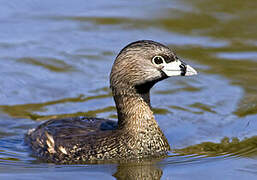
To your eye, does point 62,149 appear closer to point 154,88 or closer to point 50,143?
point 50,143

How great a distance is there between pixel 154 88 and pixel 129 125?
3.54m

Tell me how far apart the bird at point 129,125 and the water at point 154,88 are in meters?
0.24

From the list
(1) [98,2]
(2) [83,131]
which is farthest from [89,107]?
(1) [98,2]

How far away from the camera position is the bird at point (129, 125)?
10.0 m

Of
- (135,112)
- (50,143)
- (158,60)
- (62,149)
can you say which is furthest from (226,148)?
(50,143)

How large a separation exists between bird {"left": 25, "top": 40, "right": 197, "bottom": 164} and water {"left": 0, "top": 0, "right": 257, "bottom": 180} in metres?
0.24

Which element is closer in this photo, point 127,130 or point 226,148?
point 127,130

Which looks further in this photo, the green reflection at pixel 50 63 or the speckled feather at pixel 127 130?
the green reflection at pixel 50 63

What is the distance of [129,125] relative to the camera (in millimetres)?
10406

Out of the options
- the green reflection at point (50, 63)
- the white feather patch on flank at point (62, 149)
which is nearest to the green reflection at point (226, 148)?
the white feather patch on flank at point (62, 149)

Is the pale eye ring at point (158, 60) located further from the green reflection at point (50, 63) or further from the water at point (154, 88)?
→ the green reflection at point (50, 63)

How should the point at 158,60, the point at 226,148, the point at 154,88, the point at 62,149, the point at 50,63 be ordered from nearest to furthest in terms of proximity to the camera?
the point at 158,60, the point at 62,149, the point at 226,148, the point at 154,88, the point at 50,63

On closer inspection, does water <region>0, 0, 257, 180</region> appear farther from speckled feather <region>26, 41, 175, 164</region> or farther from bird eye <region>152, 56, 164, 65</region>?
bird eye <region>152, 56, 164, 65</region>

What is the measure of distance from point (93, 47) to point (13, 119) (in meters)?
3.51
